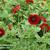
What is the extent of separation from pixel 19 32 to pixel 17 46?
174mm

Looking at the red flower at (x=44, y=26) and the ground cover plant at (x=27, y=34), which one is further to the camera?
the red flower at (x=44, y=26)

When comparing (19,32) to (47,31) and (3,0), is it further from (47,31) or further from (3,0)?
(3,0)

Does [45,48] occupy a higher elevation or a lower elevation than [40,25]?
lower

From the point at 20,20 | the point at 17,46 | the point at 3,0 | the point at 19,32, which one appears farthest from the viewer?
the point at 3,0

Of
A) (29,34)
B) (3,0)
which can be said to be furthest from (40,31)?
(3,0)

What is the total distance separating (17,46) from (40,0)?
121 centimetres

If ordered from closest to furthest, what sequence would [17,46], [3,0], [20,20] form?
[17,46] < [20,20] < [3,0]

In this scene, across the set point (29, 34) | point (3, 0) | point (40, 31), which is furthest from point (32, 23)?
point (3, 0)

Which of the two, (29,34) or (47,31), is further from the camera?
(47,31)

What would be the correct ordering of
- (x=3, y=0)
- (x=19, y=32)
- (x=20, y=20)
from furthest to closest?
(x=3, y=0) → (x=20, y=20) → (x=19, y=32)

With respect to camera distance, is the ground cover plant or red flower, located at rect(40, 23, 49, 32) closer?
the ground cover plant

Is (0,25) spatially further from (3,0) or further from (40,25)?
(3,0)

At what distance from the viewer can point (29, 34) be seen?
2184 mm

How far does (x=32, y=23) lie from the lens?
217cm
